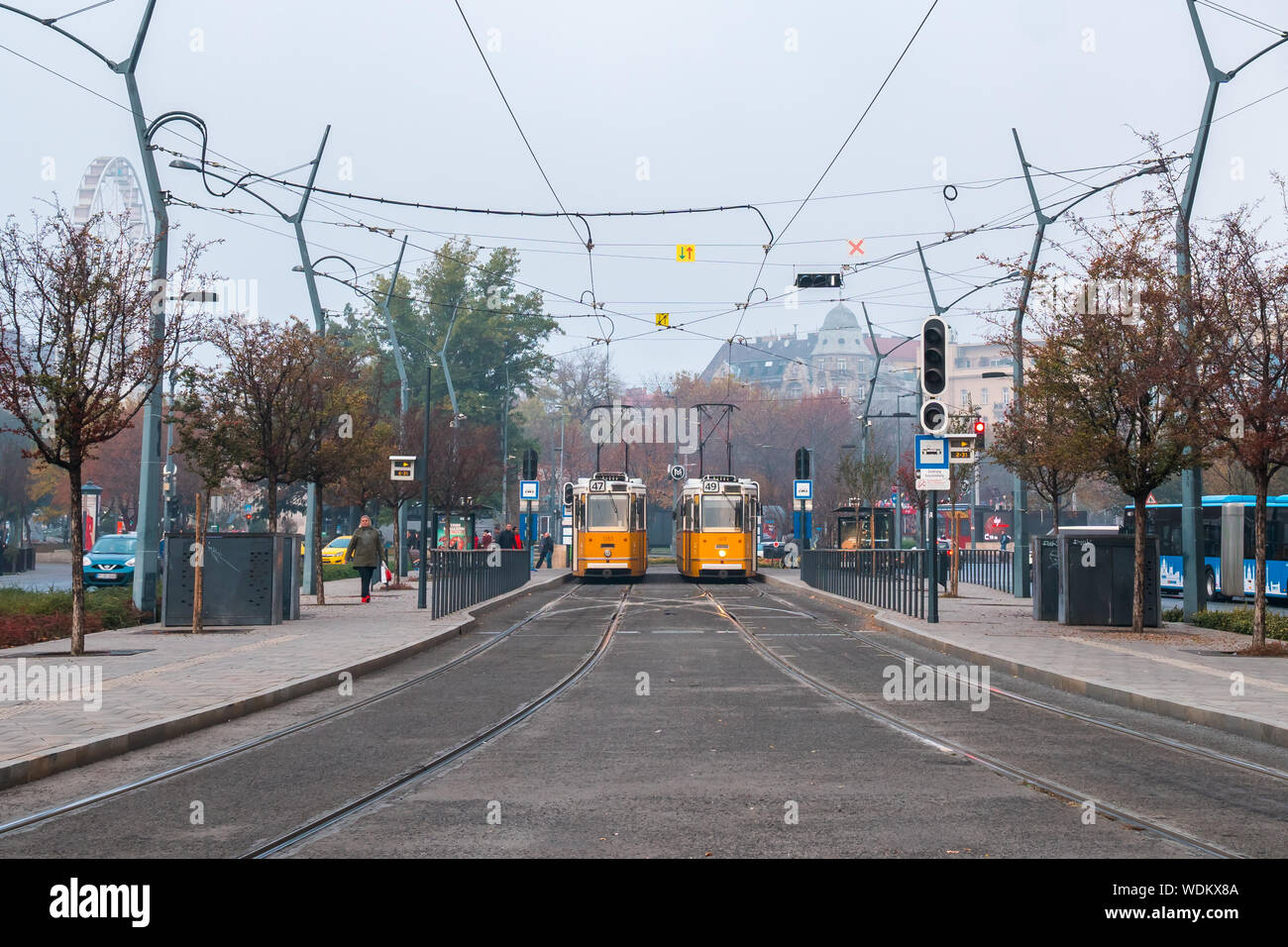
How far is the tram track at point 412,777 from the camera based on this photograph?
6527 mm

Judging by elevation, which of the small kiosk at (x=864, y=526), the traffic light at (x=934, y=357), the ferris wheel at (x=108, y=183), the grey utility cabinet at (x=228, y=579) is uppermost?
the ferris wheel at (x=108, y=183)

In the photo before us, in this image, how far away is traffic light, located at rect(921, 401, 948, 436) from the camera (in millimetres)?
21672

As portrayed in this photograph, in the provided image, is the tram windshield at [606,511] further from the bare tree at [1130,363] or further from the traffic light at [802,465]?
the bare tree at [1130,363]

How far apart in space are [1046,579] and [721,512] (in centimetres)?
1903

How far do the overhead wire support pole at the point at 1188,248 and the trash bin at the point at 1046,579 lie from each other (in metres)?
2.15

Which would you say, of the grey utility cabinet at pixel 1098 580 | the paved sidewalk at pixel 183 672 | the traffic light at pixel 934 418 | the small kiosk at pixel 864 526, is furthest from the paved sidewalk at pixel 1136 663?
the small kiosk at pixel 864 526

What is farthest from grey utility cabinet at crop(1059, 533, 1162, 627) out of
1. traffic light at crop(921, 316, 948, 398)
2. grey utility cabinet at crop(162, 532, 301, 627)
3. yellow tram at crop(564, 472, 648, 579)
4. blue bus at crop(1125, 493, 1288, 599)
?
yellow tram at crop(564, 472, 648, 579)

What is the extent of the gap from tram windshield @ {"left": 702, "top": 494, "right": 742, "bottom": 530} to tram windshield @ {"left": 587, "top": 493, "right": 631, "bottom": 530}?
2.49m

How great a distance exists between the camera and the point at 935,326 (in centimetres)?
2123

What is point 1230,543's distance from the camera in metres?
35.6

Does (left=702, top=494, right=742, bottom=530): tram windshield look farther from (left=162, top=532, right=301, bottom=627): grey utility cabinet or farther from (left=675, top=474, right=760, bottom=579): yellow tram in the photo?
(left=162, top=532, right=301, bottom=627): grey utility cabinet

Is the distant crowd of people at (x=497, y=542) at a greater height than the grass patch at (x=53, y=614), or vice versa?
the distant crowd of people at (x=497, y=542)

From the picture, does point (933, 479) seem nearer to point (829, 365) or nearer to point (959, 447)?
point (959, 447)
